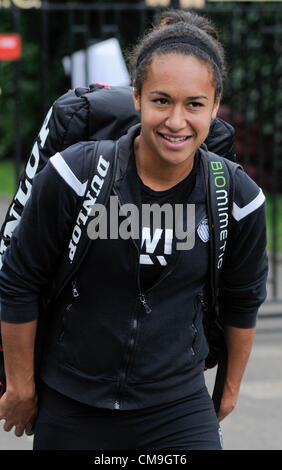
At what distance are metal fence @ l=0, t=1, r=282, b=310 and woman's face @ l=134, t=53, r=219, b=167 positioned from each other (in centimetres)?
69

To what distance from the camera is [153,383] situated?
240cm

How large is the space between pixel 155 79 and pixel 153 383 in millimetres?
843

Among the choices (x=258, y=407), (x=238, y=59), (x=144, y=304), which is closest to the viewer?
(x=144, y=304)

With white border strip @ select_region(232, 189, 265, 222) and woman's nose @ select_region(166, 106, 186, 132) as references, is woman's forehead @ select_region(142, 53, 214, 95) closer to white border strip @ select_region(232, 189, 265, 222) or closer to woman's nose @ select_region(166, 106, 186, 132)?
woman's nose @ select_region(166, 106, 186, 132)

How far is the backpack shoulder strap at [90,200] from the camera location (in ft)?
7.61

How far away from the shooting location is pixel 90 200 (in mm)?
2316

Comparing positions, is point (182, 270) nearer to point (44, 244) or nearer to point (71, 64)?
point (44, 244)

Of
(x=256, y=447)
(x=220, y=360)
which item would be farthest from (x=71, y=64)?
(x=220, y=360)

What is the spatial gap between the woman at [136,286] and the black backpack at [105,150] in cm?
3

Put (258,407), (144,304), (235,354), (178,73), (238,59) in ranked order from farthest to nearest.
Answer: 1. (238,59)
2. (258,407)
3. (235,354)
4. (144,304)
5. (178,73)

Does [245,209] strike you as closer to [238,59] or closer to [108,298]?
[108,298]

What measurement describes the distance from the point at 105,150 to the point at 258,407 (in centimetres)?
299

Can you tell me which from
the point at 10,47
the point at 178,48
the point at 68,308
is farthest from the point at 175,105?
the point at 10,47

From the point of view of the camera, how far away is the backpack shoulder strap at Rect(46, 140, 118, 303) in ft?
7.61
